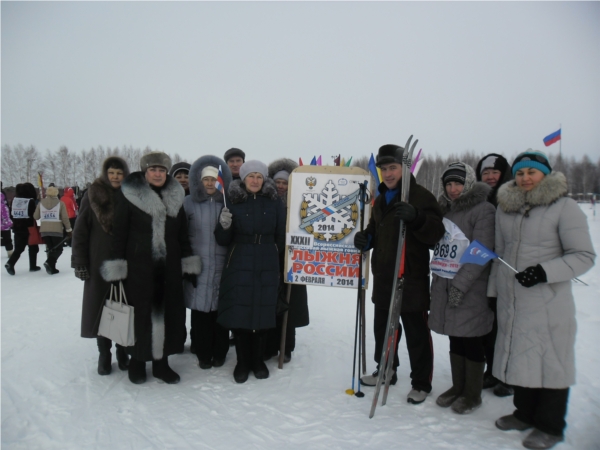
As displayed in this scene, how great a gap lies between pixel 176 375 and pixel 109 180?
6.49 ft

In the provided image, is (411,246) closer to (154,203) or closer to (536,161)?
(536,161)

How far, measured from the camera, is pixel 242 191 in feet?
11.5

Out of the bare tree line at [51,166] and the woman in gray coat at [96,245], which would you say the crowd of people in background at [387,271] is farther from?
the bare tree line at [51,166]

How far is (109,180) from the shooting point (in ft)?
12.1

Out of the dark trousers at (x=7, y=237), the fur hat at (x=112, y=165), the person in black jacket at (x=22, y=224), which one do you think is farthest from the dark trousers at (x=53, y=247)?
the fur hat at (x=112, y=165)

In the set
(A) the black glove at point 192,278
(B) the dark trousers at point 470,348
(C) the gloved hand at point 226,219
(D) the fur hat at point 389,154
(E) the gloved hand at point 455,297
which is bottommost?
(B) the dark trousers at point 470,348

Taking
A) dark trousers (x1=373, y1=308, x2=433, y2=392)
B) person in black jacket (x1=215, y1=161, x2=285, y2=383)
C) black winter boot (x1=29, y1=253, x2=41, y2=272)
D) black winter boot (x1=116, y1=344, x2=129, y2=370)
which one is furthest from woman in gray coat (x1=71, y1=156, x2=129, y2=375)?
black winter boot (x1=29, y1=253, x2=41, y2=272)

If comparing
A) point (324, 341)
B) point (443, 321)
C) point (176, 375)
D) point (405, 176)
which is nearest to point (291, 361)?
point (324, 341)

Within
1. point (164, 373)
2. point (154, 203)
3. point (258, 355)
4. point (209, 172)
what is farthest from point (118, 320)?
point (209, 172)

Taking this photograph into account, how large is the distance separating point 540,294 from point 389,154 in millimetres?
1505

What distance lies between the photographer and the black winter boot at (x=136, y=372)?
3428 millimetres

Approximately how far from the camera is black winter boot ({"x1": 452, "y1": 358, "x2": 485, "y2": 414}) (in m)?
2.93

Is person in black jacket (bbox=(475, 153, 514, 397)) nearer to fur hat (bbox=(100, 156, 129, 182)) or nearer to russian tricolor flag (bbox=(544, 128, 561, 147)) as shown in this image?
fur hat (bbox=(100, 156, 129, 182))

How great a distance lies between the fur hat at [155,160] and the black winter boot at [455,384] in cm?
300
